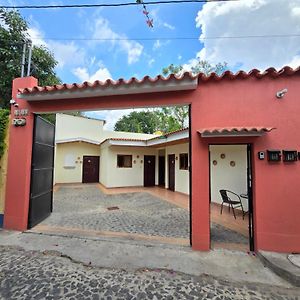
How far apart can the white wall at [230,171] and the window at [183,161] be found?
2.22 metres

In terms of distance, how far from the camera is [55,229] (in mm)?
5117

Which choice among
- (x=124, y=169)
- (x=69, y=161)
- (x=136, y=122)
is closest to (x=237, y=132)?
(x=124, y=169)

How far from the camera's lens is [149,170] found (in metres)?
15.4

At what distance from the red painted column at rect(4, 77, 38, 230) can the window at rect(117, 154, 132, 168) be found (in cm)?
930

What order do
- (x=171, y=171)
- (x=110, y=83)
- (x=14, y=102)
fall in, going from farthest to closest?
(x=171, y=171) → (x=14, y=102) → (x=110, y=83)

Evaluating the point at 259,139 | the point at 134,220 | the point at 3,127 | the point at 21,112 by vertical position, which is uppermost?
the point at 21,112

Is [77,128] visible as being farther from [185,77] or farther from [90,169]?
[185,77]

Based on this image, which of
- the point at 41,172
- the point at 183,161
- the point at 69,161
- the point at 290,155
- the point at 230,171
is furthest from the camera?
the point at 69,161

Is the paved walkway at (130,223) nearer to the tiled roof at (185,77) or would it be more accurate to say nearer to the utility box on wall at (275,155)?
the utility box on wall at (275,155)

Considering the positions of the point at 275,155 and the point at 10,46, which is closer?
the point at 275,155

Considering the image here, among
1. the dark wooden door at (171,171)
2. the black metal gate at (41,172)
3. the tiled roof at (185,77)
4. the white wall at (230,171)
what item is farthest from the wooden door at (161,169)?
the tiled roof at (185,77)

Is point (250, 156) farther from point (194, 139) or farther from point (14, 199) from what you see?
point (14, 199)

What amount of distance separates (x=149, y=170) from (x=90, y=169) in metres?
5.48

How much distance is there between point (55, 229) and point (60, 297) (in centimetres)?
291
